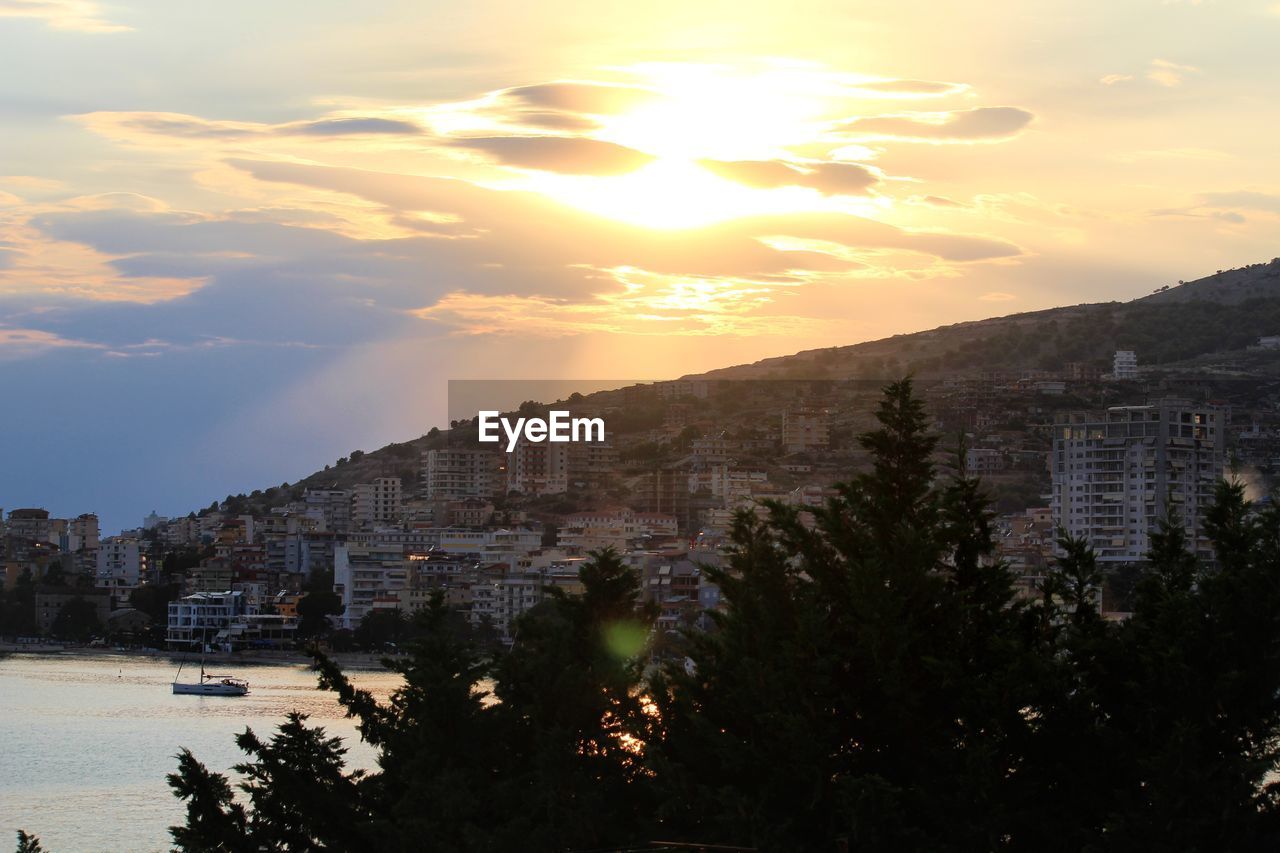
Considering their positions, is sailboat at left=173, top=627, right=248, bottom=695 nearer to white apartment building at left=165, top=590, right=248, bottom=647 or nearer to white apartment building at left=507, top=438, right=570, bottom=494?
white apartment building at left=165, top=590, right=248, bottom=647

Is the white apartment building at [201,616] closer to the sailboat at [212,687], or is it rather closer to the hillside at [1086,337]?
the sailboat at [212,687]

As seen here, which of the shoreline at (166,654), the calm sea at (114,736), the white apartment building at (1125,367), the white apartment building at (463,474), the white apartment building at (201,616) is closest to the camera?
the calm sea at (114,736)

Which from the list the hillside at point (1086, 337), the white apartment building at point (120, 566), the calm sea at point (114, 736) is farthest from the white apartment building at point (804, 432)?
the white apartment building at point (120, 566)

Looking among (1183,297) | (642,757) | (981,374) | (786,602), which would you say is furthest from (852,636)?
(1183,297)

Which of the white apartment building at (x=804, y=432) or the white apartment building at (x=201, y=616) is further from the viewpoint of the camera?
the white apartment building at (x=804, y=432)

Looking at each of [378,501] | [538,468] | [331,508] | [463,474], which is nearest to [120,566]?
[378,501]

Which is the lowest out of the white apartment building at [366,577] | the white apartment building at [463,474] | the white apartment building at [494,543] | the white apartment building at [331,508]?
the white apartment building at [366,577]

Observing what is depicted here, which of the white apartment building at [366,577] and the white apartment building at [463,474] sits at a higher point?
the white apartment building at [463,474]
